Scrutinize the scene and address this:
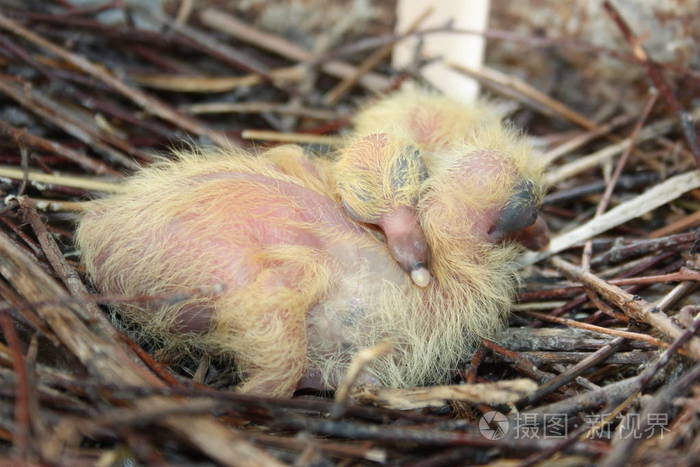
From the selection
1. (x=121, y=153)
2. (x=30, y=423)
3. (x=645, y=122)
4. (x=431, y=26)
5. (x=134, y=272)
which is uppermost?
(x=431, y=26)

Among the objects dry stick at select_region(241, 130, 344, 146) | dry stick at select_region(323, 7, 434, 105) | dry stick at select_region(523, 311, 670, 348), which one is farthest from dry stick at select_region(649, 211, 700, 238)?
dry stick at select_region(323, 7, 434, 105)

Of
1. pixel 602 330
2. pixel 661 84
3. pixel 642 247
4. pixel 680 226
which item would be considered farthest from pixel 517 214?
pixel 661 84

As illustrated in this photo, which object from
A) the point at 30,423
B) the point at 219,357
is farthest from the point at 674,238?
the point at 30,423

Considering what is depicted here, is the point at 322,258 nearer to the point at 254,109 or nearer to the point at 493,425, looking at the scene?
the point at 493,425

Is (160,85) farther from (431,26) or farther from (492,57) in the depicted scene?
(492,57)

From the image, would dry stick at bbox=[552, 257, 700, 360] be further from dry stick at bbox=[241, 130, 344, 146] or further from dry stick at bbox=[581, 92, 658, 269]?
dry stick at bbox=[241, 130, 344, 146]

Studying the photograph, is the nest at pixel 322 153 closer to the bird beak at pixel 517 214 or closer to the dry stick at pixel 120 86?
the dry stick at pixel 120 86
